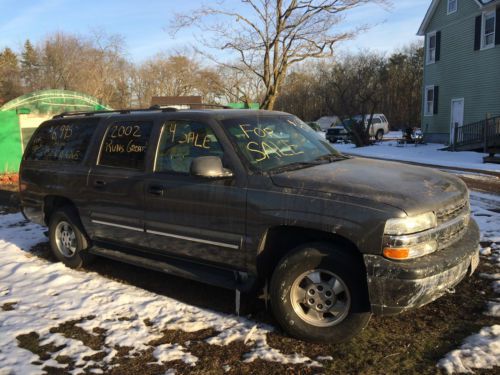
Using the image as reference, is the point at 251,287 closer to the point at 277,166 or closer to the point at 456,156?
the point at 277,166

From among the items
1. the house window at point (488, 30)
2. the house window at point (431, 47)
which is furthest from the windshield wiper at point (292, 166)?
the house window at point (431, 47)

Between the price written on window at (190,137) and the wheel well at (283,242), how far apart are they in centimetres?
107

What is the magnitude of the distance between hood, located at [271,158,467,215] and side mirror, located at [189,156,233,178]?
0.48 metres

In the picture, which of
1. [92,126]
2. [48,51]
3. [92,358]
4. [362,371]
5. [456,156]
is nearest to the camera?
[362,371]

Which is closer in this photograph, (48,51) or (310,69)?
(310,69)

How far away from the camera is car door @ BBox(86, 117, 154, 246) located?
183 inches

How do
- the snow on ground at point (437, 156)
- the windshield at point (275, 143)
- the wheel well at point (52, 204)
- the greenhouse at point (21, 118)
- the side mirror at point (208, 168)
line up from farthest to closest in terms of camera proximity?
the snow on ground at point (437, 156) → the greenhouse at point (21, 118) → the wheel well at point (52, 204) → the windshield at point (275, 143) → the side mirror at point (208, 168)

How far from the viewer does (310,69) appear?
1966 inches

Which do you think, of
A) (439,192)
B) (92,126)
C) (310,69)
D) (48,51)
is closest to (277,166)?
(439,192)

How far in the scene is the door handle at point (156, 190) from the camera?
437 centimetres

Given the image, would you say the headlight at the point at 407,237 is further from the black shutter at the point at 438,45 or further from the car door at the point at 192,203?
the black shutter at the point at 438,45

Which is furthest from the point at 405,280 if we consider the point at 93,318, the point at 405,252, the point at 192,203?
the point at 93,318

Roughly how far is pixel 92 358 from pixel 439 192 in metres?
2.98

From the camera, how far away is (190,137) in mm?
4402
